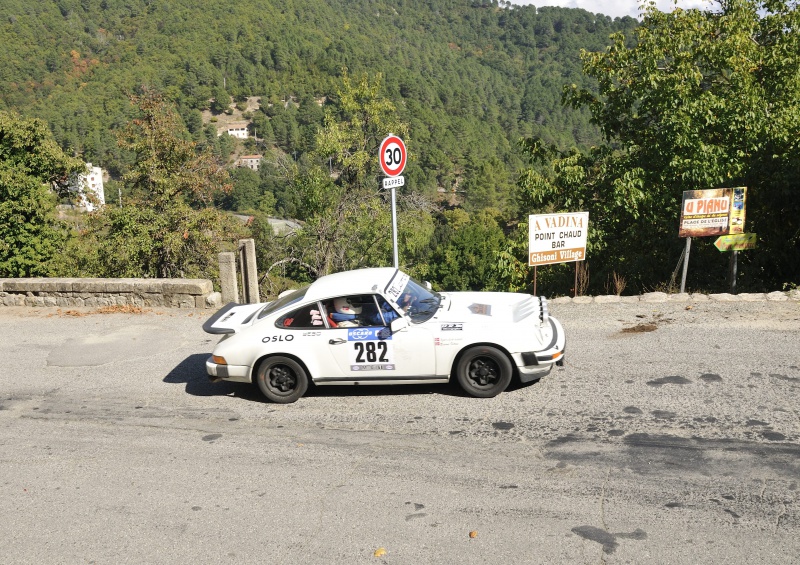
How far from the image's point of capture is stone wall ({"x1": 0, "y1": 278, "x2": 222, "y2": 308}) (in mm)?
11977

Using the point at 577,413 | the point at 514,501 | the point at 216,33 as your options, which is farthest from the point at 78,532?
the point at 216,33

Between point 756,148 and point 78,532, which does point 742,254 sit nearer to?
point 756,148

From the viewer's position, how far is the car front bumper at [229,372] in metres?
7.46

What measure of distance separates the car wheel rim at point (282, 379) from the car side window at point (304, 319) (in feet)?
1.57

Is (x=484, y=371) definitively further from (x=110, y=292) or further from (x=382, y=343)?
(x=110, y=292)

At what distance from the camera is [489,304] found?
780 cm

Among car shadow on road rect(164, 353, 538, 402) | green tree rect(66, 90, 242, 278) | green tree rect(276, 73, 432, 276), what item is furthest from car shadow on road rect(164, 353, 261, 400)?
green tree rect(276, 73, 432, 276)

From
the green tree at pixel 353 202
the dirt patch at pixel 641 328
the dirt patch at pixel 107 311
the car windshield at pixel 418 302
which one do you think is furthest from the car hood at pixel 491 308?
the green tree at pixel 353 202

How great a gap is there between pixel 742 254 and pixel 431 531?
34.3 ft

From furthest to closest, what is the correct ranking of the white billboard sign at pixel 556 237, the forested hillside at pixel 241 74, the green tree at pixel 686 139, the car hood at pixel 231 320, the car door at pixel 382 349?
the forested hillside at pixel 241 74 < the green tree at pixel 686 139 < the white billboard sign at pixel 556 237 < the car hood at pixel 231 320 < the car door at pixel 382 349

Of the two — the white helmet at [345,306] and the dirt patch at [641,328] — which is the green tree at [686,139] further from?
the white helmet at [345,306]

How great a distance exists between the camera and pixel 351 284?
7.62m

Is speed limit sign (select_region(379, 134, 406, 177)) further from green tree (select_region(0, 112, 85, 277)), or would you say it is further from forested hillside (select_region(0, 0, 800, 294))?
green tree (select_region(0, 112, 85, 277))

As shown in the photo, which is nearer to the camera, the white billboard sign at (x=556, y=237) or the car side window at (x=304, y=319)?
the car side window at (x=304, y=319)
